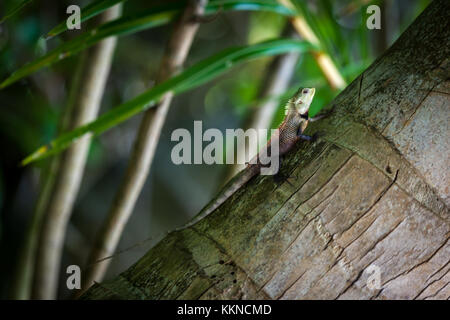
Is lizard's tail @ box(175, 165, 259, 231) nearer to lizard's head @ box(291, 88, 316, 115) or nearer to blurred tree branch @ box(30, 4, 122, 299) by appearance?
lizard's head @ box(291, 88, 316, 115)

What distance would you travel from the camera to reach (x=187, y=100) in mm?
4273

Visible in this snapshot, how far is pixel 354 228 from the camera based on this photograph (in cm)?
82

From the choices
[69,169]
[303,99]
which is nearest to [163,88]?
[303,99]

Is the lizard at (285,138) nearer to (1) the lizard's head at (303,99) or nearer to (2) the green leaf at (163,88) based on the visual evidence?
(1) the lizard's head at (303,99)

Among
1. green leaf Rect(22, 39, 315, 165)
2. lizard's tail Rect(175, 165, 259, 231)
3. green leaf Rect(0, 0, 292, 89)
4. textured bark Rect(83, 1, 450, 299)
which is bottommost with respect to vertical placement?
textured bark Rect(83, 1, 450, 299)

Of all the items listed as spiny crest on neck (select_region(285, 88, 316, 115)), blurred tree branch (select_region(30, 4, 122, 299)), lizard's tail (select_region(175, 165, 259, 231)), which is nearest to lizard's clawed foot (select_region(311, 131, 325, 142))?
lizard's tail (select_region(175, 165, 259, 231))

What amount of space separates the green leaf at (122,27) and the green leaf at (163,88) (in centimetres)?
20

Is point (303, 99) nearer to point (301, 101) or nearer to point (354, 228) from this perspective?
point (301, 101)

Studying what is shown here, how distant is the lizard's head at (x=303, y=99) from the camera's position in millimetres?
1541

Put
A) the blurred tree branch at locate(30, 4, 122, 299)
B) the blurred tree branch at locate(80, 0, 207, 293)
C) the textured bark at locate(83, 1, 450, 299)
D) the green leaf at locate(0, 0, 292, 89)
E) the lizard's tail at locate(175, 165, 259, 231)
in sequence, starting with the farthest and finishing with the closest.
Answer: the blurred tree branch at locate(30, 4, 122, 299) < the blurred tree branch at locate(80, 0, 207, 293) < the green leaf at locate(0, 0, 292, 89) < the lizard's tail at locate(175, 165, 259, 231) < the textured bark at locate(83, 1, 450, 299)

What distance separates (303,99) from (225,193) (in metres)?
0.68

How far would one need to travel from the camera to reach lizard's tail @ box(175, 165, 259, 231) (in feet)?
3.24

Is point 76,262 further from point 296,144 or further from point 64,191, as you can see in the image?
point 296,144
